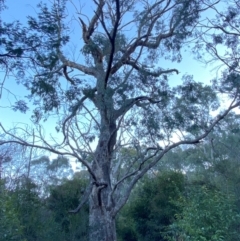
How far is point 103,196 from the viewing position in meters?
12.1

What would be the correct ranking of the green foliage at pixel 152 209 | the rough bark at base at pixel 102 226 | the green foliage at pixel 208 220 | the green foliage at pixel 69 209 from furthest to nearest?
the green foliage at pixel 152 209 < the green foliage at pixel 69 209 < the rough bark at base at pixel 102 226 < the green foliage at pixel 208 220

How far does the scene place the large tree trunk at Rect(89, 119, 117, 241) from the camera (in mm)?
11031

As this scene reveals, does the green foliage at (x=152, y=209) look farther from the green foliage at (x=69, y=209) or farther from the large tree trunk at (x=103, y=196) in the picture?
the large tree trunk at (x=103, y=196)

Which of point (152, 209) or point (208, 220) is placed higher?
point (152, 209)

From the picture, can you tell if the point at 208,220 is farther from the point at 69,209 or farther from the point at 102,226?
the point at 69,209

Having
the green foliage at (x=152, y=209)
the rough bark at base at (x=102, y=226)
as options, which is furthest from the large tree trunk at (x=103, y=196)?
the green foliage at (x=152, y=209)

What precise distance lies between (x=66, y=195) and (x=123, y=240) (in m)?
3.48

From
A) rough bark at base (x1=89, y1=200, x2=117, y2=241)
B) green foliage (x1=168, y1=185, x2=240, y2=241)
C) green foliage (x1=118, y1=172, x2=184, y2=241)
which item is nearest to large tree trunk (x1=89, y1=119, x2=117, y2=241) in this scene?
rough bark at base (x1=89, y1=200, x2=117, y2=241)

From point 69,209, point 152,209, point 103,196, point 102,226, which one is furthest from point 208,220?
point 69,209

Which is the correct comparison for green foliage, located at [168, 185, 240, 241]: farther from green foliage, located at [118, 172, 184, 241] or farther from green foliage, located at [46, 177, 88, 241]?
green foliage, located at [118, 172, 184, 241]

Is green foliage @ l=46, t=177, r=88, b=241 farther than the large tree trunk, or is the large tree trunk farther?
green foliage @ l=46, t=177, r=88, b=241

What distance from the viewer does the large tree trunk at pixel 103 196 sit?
36.2ft

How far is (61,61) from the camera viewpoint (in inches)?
478

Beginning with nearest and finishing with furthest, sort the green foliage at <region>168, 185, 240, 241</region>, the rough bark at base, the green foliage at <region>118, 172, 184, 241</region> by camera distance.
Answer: the green foliage at <region>168, 185, 240, 241</region>
the rough bark at base
the green foliage at <region>118, 172, 184, 241</region>
